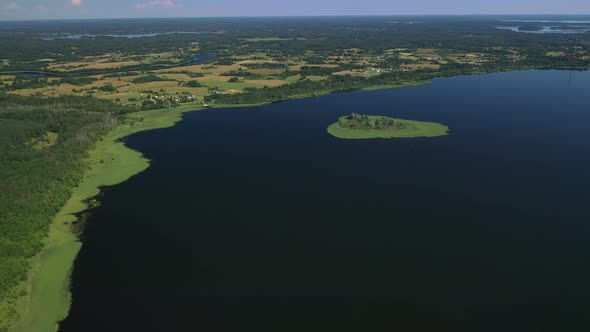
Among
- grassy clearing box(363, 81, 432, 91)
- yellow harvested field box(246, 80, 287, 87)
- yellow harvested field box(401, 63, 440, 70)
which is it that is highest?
yellow harvested field box(401, 63, 440, 70)

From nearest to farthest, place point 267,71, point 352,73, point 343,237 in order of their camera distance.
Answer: point 343,237 < point 352,73 < point 267,71

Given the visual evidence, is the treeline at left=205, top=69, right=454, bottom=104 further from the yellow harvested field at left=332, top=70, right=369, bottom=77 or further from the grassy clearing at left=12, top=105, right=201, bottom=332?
the grassy clearing at left=12, top=105, right=201, bottom=332

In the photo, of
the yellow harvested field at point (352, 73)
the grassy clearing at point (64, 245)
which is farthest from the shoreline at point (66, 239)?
the yellow harvested field at point (352, 73)

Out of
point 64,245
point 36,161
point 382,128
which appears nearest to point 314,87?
point 382,128

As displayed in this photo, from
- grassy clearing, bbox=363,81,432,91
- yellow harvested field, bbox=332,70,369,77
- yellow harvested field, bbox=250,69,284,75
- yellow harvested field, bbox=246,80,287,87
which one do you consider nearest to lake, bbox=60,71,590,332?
grassy clearing, bbox=363,81,432,91

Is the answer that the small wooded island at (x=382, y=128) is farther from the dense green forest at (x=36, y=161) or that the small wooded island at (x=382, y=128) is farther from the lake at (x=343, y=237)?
the dense green forest at (x=36, y=161)

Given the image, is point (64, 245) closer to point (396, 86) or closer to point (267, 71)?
point (396, 86)
